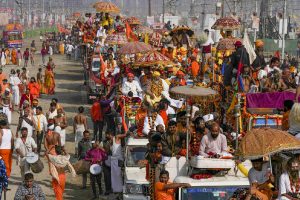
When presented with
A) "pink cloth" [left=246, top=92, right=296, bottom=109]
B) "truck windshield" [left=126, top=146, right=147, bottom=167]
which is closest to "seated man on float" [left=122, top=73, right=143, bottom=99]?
"truck windshield" [left=126, top=146, right=147, bottom=167]

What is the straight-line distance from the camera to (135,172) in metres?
14.1

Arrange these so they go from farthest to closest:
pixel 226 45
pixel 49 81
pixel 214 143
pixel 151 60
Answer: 1. pixel 49 81
2. pixel 226 45
3. pixel 151 60
4. pixel 214 143

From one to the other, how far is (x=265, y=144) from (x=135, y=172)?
456 cm

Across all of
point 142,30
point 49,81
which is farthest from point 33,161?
point 142,30

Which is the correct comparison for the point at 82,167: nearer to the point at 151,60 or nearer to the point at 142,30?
the point at 151,60

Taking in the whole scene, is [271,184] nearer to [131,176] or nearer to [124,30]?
[131,176]

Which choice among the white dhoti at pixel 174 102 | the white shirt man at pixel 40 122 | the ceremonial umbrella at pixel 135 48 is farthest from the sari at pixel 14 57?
the white dhoti at pixel 174 102

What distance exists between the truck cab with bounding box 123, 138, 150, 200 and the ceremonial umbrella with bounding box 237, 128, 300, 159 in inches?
117

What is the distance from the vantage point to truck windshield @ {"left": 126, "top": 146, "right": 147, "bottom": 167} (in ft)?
47.5

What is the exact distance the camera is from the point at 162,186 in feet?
37.7

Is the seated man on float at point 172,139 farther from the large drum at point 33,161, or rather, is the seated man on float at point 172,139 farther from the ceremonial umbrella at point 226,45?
the ceremonial umbrella at point 226,45

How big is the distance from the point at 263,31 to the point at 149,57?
130 ft

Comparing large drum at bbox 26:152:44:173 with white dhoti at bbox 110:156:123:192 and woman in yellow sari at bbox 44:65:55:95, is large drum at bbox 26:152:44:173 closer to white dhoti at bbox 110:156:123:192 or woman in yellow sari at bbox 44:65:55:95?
white dhoti at bbox 110:156:123:192

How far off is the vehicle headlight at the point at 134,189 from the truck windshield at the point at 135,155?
0.72 meters
